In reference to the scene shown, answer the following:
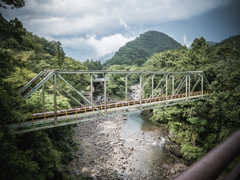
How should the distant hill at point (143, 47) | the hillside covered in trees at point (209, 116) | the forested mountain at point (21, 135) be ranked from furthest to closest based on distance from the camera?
1. the distant hill at point (143, 47)
2. the hillside covered in trees at point (209, 116)
3. the forested mountain at point (21, 135)

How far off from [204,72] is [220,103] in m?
6.10

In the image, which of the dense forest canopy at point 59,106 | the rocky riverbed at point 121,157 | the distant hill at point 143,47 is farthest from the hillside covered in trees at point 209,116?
the distant hill at point 143,47

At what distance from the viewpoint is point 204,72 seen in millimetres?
23438

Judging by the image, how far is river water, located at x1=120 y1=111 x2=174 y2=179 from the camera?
54.0 feet

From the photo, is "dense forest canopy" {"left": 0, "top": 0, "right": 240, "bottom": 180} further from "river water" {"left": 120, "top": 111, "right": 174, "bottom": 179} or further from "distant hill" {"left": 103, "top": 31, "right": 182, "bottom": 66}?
"distant hill" {"left": 103, "top": 31, "right": 182, "bottom": 66}

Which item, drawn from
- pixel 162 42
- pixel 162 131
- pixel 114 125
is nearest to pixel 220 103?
pixel 162 131

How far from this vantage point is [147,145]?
21.0 metres

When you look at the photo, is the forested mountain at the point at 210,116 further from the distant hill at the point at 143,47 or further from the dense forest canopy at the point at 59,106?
the distant hill at the point at 143,47

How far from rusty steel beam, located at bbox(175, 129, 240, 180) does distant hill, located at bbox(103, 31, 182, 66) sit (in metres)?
106

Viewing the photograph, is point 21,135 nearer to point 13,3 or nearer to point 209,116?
point 13,3

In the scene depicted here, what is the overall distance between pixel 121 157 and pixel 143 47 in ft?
481

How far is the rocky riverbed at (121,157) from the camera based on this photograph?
612 inches

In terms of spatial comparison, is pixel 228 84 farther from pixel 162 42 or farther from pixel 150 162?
pixel 162 42

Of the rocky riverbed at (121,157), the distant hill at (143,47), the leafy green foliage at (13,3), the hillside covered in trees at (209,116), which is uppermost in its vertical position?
the distant hill at (143,47)
